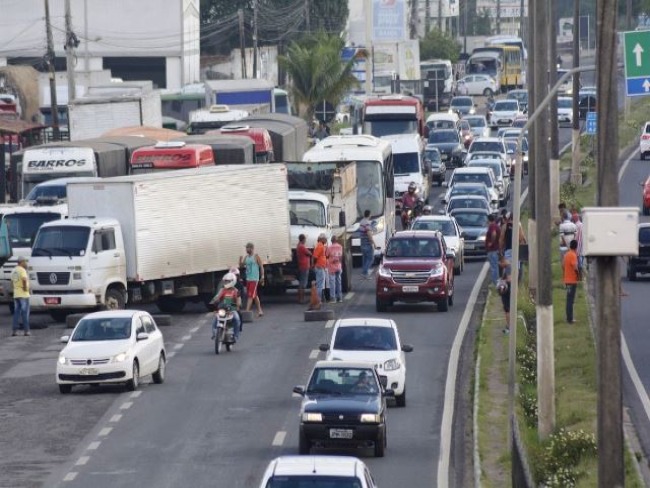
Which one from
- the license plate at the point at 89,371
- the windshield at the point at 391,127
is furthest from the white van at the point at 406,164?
the license plate at the point at 89,371

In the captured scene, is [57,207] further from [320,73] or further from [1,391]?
[320,73]

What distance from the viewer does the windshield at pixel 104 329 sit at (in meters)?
32.1

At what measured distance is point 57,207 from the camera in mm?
44625

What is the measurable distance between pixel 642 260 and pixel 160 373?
18.1 m

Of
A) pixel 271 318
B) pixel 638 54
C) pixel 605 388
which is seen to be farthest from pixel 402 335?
pixel 605 388

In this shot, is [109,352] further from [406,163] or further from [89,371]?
[406,163]

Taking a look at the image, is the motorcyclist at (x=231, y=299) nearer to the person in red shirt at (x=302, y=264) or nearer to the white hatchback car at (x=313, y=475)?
the person in red shirt at (x=302, y=264)

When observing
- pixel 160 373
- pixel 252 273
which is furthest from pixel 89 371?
pixel 252 273

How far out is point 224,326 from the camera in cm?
3606

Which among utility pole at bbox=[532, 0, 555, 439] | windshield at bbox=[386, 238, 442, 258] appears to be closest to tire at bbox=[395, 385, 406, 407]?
utility pole at bbox=[532, 0, 555, 439]

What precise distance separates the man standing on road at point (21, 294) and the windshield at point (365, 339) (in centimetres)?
995

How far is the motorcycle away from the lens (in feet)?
118

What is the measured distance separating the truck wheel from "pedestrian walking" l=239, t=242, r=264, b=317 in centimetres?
287

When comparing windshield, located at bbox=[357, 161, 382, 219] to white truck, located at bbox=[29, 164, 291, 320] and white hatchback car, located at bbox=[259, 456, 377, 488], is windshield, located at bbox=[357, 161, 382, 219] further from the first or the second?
white hatchback car, located at bbox=[259, 456, 377, 488]
